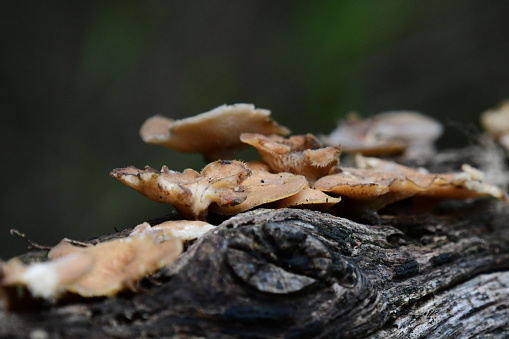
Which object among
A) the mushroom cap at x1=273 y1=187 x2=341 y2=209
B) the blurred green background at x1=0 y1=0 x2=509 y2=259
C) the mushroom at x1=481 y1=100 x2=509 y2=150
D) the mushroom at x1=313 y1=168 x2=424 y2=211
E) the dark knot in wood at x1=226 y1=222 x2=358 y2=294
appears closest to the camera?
the dark knot in wood at x1=226 y1=222 x2=358 y2=294

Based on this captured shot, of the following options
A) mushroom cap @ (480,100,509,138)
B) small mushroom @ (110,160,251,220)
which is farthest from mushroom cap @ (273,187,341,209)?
mushroom cap @ (480,100,509,138)

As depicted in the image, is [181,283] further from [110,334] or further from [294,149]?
[294,149]

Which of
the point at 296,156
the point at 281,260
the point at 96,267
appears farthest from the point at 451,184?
the point at 96,267

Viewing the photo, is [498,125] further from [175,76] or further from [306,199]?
[175,76]

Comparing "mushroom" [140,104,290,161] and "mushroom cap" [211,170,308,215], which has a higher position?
"mushroom" [140,104,290,161]

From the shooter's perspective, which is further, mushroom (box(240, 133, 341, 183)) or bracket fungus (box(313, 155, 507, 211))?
mushroom (box(240, 133, 341, 183))

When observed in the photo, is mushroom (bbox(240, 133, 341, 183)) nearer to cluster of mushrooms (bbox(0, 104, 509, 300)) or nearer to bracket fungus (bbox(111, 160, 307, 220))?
cluster of mushrooms (bbox(0, 104, 509, 300))

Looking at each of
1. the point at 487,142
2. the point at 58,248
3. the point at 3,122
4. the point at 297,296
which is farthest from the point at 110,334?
the point at 3,122
